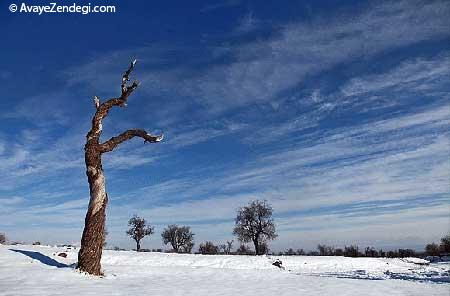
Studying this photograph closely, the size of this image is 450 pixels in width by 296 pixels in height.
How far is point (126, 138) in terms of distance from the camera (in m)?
15.9

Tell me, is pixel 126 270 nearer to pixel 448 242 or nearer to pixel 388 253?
Answer: pixel 388 253

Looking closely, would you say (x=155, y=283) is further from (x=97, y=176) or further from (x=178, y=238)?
(x=178, y=238)

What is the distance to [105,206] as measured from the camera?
1488 cm

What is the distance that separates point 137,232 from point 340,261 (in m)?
40.4

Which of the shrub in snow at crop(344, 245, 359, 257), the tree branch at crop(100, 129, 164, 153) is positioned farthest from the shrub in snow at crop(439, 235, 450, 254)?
the tree branch at crop(100, 129, 164, 153)

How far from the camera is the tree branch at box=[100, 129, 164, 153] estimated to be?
1536cm

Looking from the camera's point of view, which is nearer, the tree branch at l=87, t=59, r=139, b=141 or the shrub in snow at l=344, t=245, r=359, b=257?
the tree branch at l=87, t=59, r=139, b=141

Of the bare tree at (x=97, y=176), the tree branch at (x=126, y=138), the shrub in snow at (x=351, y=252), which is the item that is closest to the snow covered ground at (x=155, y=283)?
the bare tree at (x=97, y=176)

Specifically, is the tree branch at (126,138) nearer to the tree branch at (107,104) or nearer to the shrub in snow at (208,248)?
the tree branch at (107,104)

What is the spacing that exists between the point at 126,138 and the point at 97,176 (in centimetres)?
202

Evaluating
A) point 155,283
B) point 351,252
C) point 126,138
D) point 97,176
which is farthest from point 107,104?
point 351,252

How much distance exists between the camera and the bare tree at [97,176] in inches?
552

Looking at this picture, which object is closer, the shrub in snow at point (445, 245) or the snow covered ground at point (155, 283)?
the snow covered ground at point (155, 283)

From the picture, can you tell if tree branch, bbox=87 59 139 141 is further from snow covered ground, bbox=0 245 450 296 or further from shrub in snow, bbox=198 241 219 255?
shrub in snow, bbox=198 241 219 255
